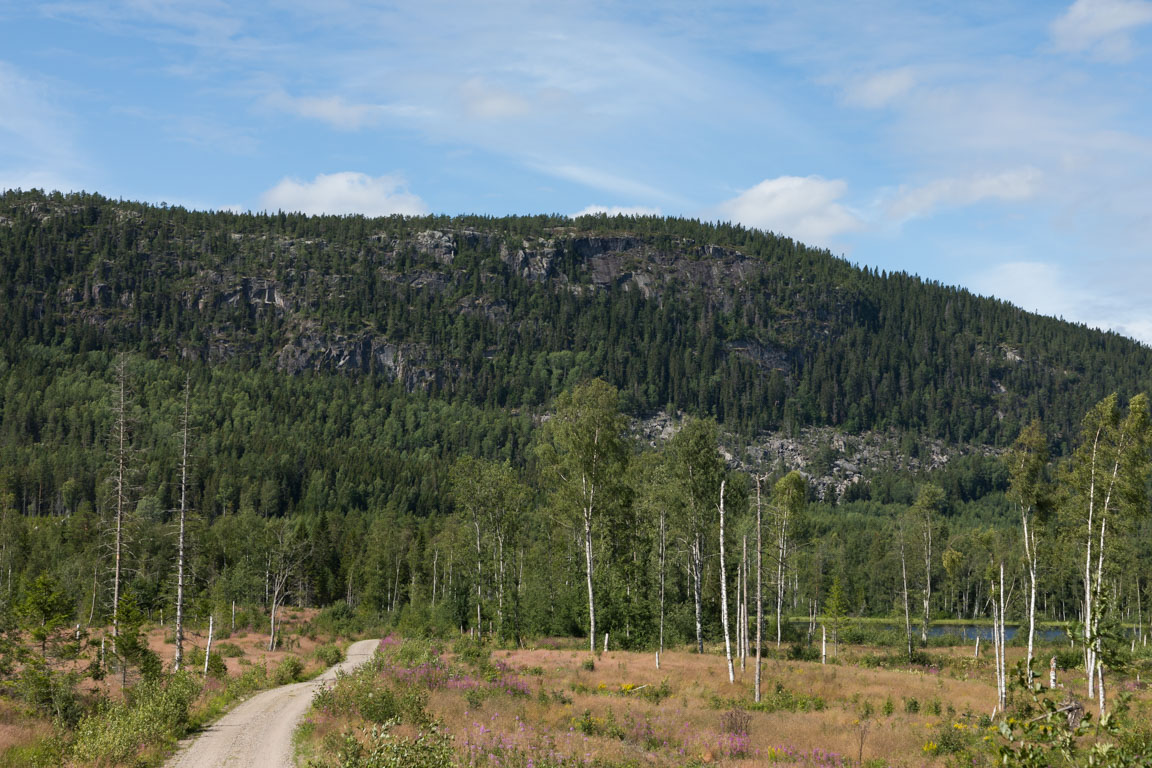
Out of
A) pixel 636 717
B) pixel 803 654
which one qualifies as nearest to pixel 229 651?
pixel 636 717

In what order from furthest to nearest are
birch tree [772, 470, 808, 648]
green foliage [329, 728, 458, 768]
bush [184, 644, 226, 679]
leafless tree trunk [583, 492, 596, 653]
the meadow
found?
1. birch tree [772, 470, 808, 648]
2. leafless tree trunk [583, 492, 596, 653]
3. bush [184, 644, 226, 679]
4. the meadow
5. green foliage [329, 728, 458, 768]

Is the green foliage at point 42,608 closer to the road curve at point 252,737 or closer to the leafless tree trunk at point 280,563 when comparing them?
the road curve at point 252,737

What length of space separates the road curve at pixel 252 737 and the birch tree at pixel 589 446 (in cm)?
2004

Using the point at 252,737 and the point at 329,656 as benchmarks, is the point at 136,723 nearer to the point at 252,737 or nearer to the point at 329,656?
the point at 252,737

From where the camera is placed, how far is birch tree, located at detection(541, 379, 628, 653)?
47.9 metres

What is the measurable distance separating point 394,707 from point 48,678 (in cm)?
1044

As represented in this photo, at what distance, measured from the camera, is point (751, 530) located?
6209 centimetres

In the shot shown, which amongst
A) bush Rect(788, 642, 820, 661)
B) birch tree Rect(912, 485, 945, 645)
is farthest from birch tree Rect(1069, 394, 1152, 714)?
birch tree Rect(912, 485, 945, 645)

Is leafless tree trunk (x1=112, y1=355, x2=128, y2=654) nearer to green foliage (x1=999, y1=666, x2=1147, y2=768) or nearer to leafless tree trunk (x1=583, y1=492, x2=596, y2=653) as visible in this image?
leafless tree trunk (x1=583, y1=492, x2=596, y2=653)

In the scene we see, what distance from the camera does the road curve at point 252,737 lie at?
63.7 feet

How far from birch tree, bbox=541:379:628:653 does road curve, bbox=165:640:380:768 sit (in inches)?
789

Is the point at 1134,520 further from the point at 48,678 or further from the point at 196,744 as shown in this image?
the point at 48,678

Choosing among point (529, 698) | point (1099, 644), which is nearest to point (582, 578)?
point (529, 698)

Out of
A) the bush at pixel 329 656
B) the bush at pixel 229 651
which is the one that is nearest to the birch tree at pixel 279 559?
the bush at pixel 229 651
